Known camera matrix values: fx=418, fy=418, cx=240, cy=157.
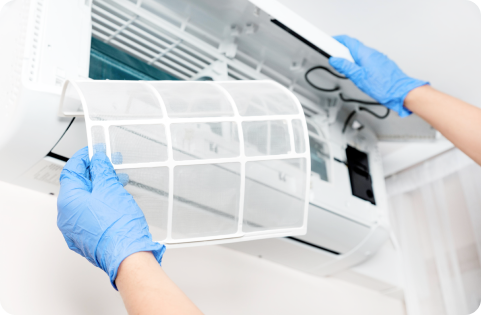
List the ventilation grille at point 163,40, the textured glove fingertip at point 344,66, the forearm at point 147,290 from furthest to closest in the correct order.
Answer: the textured glove fingertip at point 344,66 < the ventilation grille at point 163,40 < the forearm at point 147,290

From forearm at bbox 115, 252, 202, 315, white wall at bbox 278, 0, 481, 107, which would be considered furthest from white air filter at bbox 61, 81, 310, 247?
white wall at bbox 278, 0, 481, 107

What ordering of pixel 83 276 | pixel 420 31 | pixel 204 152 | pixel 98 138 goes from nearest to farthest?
pixel 98 138 < pixel 204 152 < pixel 83 276 < pixel 420 31

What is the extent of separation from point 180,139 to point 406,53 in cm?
112

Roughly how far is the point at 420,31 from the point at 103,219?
1312mm

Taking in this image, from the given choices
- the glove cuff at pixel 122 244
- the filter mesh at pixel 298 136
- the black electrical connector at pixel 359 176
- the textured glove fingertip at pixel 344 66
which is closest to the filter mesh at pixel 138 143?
the glove cuff at pixel 122 244

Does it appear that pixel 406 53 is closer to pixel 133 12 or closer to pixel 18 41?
pixel 133 12

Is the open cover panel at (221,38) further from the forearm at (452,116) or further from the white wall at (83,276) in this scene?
the white wall at (83,276)

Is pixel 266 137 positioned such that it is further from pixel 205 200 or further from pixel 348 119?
pixel 348 119

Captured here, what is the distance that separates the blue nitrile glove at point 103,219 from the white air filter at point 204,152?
4 centimetres

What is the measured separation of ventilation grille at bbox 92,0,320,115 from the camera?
119 cm

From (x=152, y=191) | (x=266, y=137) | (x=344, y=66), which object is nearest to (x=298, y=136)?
Answer: (x=266, y=137)

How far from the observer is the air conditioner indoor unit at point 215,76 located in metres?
0.94

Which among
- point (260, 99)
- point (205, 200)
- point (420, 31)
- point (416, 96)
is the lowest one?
point (205, 200)

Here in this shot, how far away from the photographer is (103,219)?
2.60 feet
